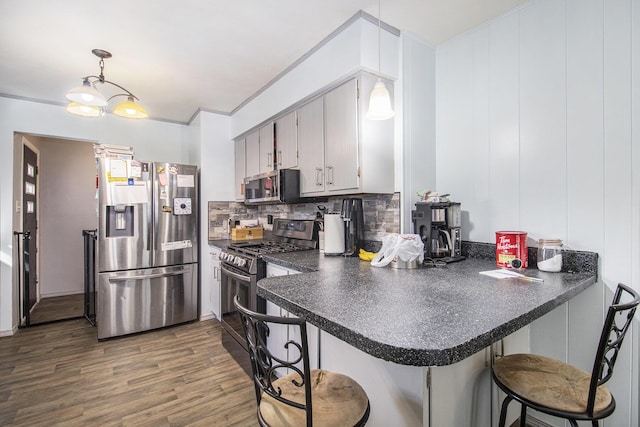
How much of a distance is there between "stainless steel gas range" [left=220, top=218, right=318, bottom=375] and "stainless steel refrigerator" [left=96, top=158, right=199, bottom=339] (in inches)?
35.1

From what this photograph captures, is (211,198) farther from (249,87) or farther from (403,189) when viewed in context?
(403,189)

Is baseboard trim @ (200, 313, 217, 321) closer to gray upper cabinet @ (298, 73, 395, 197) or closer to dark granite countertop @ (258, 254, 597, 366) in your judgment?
gray upper cabinet @ (298, 73, 395, 197)

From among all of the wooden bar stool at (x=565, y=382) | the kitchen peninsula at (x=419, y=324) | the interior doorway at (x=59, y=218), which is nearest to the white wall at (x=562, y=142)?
the kitchen peninsula at (x=419, y=324)

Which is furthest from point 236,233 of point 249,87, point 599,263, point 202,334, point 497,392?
point 599,263

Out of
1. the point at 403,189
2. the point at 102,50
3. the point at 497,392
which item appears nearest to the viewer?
the point at 497,392

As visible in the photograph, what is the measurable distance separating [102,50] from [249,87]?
1.25m

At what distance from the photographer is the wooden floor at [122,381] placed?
6.15 ft

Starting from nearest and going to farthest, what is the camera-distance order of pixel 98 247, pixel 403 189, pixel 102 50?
pixel 403 189
pixel 102 50
pixel 98 247

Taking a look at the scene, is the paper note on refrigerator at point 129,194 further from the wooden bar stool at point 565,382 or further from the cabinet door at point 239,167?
the wooden bar stool at point 565,382

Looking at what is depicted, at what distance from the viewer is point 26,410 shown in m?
1.93

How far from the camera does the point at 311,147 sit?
248cm

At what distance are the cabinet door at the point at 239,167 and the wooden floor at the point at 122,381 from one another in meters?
1.68

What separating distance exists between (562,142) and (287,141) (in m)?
2.03

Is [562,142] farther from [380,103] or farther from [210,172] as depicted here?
[210,172]
